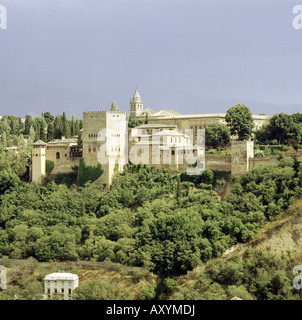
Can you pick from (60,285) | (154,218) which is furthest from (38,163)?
(60,285)

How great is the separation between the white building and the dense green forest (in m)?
2.38

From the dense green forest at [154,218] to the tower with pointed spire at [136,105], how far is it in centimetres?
1682

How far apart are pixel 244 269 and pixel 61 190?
12.6 meters

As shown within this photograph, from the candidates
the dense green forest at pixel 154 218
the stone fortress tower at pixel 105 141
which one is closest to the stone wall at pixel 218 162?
the dense green forest at pixel 154 218

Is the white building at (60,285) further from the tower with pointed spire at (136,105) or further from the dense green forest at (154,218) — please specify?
the tower with pointed spire at (136,105)

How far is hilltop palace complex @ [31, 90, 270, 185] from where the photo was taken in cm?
3766

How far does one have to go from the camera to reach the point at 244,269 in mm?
29734

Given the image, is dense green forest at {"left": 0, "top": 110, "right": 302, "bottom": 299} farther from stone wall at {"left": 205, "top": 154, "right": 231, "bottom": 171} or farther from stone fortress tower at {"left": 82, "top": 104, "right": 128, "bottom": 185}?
stone fortress tower at {"left": 82, "top": 104, "right": 128, "bottom": 185}

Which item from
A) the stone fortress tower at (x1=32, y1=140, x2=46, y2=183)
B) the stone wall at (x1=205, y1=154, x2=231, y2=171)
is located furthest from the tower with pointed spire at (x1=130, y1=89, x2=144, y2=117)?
the stone wall at (x1=205, y1=154, x2=231, y2=171)

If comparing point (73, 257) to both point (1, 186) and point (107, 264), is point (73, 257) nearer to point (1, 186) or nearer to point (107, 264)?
point (107, 264)

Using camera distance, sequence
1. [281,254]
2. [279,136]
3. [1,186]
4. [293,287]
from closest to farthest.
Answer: [293,287]
[281,254]
[1,186]
[279,136]

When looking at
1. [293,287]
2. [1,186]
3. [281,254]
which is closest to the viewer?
[293,287]

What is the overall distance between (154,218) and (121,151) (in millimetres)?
6205
